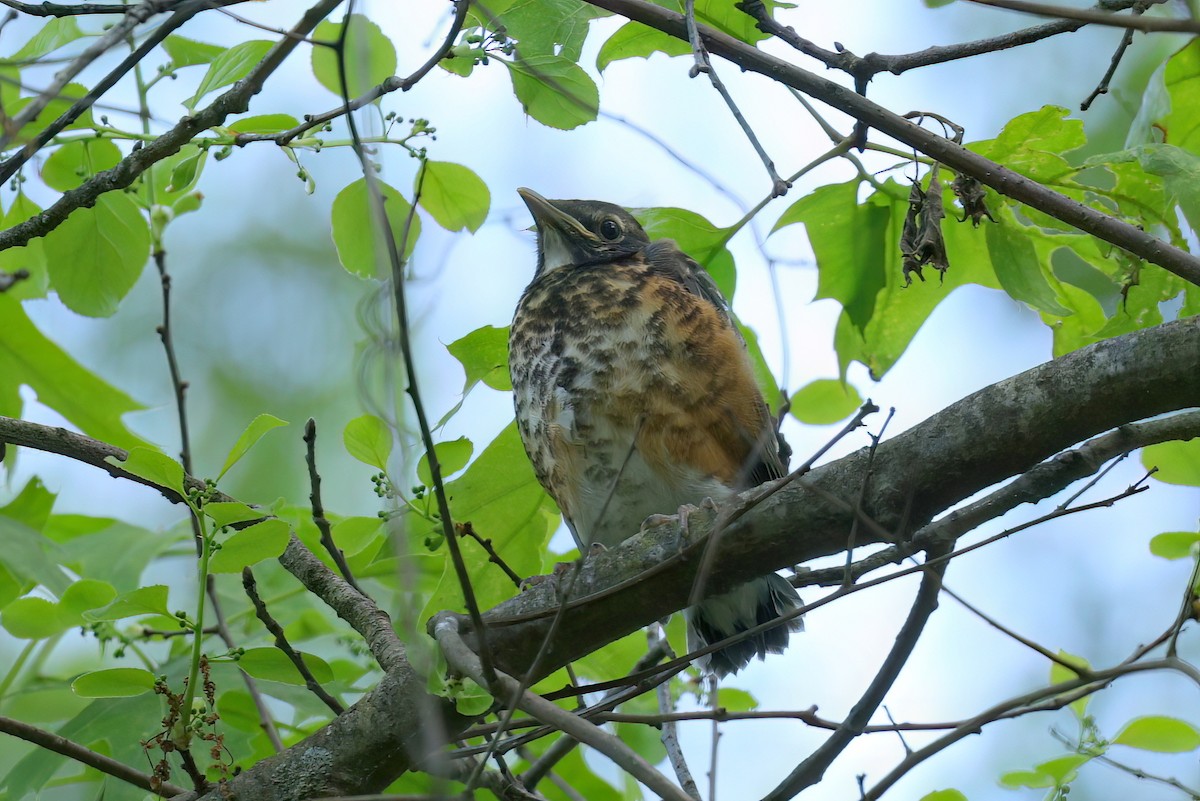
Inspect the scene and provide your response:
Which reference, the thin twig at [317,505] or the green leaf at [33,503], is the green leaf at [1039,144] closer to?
the thin twig at [317,505]

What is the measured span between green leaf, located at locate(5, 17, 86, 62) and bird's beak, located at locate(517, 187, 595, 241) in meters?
1.98

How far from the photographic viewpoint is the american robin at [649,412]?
11.7ft

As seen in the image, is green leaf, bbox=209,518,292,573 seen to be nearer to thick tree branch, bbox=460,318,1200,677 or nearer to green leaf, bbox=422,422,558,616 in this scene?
thick tree branch, bbox=460,318,1200,677

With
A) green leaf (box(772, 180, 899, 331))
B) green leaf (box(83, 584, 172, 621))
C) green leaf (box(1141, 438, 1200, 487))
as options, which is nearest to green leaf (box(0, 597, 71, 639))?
green leaf (box(83, 584, 172, 621))

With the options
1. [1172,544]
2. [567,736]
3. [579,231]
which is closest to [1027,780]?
[1172,544]

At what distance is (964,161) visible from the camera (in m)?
2.42

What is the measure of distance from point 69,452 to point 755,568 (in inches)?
69.6

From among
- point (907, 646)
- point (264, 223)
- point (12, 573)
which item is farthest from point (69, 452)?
point (264, 223)

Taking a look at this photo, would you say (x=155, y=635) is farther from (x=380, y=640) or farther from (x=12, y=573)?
(x=380, y=640)

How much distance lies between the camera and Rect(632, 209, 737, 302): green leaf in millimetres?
3232

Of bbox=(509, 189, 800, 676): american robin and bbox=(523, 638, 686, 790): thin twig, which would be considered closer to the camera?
bbox=(523, 638, 686, 790): thin twig

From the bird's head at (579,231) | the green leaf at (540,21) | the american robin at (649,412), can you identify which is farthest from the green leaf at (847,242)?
the bird's head at (579,231)

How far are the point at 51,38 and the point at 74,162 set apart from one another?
419mm

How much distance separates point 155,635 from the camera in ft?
9.90
